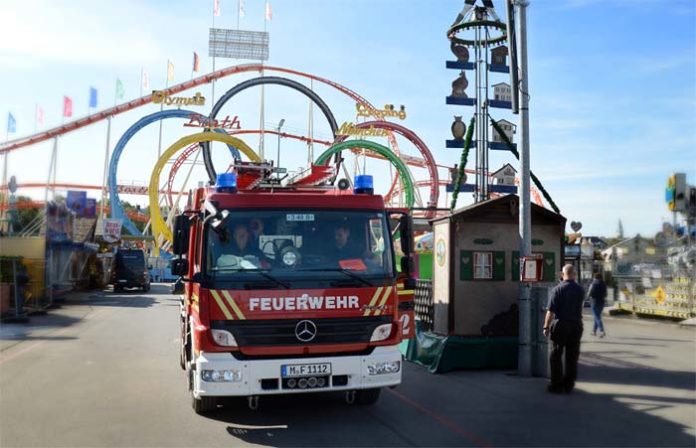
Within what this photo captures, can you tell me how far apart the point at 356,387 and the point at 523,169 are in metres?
5.14

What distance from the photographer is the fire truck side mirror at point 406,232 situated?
788cm

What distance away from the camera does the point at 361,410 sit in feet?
26.3

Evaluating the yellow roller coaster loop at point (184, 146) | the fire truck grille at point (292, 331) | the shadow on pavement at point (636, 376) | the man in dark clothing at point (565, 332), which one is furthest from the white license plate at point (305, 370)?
the yellow roller coaster loop at point (184, 146)

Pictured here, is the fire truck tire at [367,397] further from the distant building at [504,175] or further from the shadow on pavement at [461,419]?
the distant building at [504,175]

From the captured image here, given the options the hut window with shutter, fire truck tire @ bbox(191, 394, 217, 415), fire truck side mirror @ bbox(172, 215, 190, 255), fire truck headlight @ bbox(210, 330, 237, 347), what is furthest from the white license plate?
the hut window with shutter

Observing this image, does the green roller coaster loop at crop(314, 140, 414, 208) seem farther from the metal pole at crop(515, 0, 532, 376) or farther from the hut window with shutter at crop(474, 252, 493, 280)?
the metal pole at crop(515, 0, 532, 376)

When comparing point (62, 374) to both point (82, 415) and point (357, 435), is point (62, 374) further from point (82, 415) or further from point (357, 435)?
point (357, 435)

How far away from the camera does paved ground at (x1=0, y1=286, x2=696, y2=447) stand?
6.71m

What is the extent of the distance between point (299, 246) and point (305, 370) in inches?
53.7

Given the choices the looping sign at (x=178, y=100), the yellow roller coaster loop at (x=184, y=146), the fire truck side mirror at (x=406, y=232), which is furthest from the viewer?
the looping sign at (x=178, y=100)

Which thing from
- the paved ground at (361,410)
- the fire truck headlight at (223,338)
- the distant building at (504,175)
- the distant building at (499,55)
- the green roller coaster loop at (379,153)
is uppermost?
the green roller coaster loop at (379,153)

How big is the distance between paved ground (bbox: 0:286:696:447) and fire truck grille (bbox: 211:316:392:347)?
3.15 ft

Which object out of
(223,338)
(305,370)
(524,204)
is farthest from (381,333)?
(524,204)

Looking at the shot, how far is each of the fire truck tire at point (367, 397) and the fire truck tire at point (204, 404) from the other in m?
1.78
